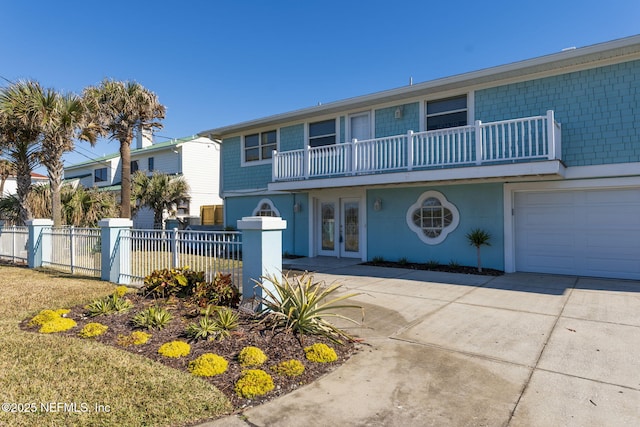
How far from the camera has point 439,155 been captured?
1045cm

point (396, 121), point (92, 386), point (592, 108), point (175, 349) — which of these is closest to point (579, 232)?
point (592, 108)

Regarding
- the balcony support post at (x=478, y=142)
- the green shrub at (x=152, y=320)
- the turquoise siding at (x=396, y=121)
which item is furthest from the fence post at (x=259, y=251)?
the turquoise siding at (x=396, y=121)

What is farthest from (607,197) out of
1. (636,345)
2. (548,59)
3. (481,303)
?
(636,345)

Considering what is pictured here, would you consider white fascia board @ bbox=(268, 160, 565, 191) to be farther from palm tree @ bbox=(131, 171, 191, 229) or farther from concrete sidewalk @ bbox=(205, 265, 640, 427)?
palm tree @ bbox=(131, 171, 191, 229)

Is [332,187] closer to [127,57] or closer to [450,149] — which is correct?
[450,149]

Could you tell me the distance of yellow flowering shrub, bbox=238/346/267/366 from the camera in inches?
157

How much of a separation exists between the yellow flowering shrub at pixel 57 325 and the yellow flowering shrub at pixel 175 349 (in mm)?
1824

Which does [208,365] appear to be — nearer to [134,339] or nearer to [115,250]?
[134,339]

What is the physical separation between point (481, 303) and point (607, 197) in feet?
17.1

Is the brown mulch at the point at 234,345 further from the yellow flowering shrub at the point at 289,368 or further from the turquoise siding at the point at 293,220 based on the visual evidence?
the turquoise siding at the point at 293,220

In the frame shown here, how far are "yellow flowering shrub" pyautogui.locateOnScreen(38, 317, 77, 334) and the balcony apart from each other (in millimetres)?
7984

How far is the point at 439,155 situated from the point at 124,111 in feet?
42.5

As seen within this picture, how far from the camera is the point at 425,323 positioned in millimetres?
5645

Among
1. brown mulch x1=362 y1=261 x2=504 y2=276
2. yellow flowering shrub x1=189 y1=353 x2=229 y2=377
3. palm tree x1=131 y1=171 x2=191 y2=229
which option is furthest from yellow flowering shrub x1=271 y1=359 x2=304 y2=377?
palm tree x1=131 y1=171 x2=191 y2=229
